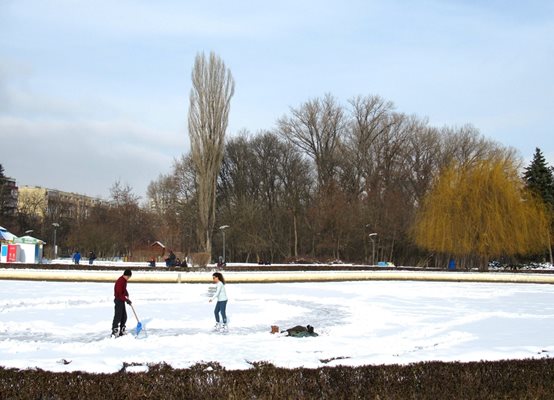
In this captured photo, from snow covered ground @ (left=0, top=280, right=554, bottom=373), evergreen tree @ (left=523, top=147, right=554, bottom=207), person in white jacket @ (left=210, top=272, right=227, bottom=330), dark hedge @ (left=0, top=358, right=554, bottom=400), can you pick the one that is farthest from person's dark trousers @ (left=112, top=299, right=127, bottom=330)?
evergreen tree @ (left=523, top=147, right=554, bottom=207)

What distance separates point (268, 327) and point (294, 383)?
7.61 meters

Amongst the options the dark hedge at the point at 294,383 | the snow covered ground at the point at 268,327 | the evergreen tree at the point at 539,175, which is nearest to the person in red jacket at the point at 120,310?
the snow covered ground at the point at 268,327

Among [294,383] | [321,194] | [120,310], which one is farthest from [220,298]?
[321,194]

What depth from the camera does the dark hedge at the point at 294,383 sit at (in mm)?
6020

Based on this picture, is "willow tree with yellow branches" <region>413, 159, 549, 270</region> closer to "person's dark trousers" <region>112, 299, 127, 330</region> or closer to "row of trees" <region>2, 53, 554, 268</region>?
"row of trees" <region>2, 53, 554, 268</region>

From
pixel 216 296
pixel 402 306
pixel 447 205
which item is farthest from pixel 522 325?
pixel 447 205

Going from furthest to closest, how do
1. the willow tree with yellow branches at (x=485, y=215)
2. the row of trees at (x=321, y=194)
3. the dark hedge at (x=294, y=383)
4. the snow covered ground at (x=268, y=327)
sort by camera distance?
the row of trees at (x=321, y=194) → the willow tree with yellow branches at (x=485, y=215) → the snow covered ground at (x=268, y=327) → the dark hedge at (x=294, y=383)

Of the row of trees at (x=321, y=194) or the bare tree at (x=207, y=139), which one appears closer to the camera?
the bare tree at (x=207, y=139)

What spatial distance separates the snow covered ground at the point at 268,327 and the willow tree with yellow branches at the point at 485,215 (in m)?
12.5

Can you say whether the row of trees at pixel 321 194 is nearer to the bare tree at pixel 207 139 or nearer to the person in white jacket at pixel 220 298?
the bare tree at pixel 207 139

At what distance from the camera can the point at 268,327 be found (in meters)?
13.8

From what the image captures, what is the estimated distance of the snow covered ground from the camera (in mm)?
9539

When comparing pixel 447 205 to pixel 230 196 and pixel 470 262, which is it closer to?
pixel 470 262

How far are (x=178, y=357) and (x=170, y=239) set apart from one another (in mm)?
→ 57976
